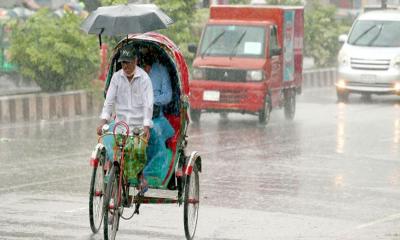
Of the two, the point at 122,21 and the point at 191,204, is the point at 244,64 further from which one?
the point at 191,204

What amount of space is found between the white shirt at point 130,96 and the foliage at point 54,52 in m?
13.2

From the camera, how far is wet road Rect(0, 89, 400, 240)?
1263 cm

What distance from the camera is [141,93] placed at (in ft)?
39.3

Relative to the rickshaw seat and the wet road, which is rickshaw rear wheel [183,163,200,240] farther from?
the rickshaw seat

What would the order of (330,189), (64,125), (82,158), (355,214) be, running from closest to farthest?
(355,214) → (330,189) → (82,158) → (64,125)

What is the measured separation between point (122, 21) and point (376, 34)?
19380mm

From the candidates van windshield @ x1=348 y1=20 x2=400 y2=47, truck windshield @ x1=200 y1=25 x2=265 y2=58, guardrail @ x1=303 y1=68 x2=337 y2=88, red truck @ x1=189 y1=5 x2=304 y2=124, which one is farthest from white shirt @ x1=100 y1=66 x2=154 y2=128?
guardrail @ x1=303 y1=68 x2=337 y2=88

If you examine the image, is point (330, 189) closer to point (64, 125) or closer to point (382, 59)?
point (64, 125)

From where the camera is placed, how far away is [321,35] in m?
38.6

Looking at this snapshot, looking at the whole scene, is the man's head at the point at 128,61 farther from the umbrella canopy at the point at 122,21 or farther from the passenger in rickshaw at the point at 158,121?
the umbrella canopy at the point at 122,21

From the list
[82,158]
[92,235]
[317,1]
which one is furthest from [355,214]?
[317,1]

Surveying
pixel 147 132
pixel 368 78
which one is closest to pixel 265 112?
pixel 368 78

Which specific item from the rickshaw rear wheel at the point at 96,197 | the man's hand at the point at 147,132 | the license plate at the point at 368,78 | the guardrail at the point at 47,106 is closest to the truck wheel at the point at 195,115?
the guardrail at the point at 47,106

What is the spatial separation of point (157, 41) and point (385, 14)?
67.4 feet
